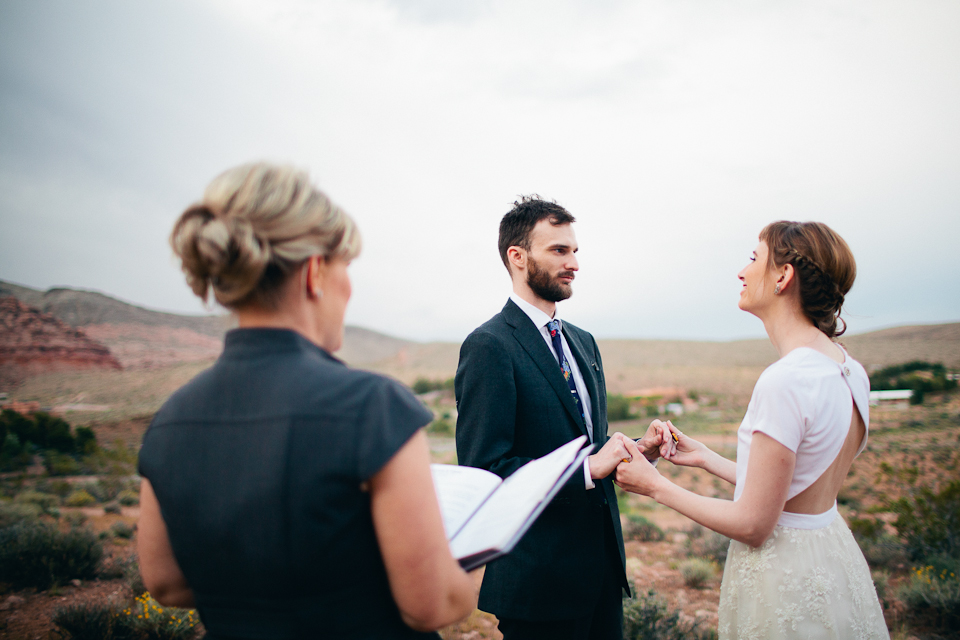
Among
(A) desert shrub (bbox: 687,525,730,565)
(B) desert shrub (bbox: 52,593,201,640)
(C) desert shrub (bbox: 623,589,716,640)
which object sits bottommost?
(A) desert shrub (bbox: 687,525,730,565)

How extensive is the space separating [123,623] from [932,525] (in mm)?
9744

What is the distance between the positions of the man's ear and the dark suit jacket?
1.74ft

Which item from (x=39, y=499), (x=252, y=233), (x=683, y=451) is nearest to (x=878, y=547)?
(x=683, y=451)

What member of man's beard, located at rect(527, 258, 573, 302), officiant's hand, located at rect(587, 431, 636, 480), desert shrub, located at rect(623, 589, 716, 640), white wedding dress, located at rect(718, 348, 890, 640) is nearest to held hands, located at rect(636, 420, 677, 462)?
officiant's hand, located at rect(587, 431, 636, 480)

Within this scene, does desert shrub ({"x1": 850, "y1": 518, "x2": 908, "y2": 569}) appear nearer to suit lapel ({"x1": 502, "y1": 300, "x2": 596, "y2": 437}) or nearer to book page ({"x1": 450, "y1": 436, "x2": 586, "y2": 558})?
suit lapel ({"x1": 502, "y1": 300, "x2": 596, "y2": 437})

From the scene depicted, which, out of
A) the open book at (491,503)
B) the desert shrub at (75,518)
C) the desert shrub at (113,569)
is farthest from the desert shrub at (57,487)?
the open book at (491,503)

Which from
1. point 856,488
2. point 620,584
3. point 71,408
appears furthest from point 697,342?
point 620,584

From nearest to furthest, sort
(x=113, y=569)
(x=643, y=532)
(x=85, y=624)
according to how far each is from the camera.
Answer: (x=85, y=624)
(x=113, y=569)
(x=643, y=532)

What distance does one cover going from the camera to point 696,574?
6.50 metres

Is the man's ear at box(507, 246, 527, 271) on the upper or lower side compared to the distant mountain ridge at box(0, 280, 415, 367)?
upper

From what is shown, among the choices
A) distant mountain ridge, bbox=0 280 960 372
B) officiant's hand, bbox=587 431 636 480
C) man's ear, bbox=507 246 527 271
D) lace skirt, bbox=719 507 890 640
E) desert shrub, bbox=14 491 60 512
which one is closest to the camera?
lace skirt, bbox=719 507 890 640

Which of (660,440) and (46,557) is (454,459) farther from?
(660,440)

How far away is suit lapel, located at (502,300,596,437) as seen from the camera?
261 cm

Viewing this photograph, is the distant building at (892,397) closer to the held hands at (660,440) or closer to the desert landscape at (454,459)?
the desert landscape at (454,459)
